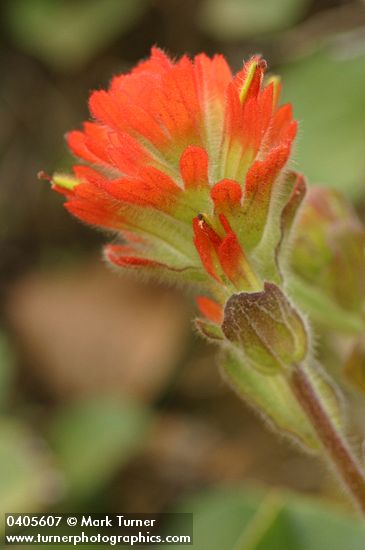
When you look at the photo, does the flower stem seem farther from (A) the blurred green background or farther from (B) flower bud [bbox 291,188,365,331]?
(A) the blurred green background

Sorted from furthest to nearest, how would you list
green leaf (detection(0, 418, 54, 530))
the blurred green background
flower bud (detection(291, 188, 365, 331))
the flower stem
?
the blurred green background
green leaf (detection(0, 418, 54, 530))
flower bud (detection(291, 188, 365, 331))
the flower stem

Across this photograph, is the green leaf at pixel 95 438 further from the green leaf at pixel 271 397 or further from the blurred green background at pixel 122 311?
the green leaf at pixel 271 397

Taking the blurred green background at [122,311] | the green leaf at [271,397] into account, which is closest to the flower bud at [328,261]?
the green leaf at [271,397]

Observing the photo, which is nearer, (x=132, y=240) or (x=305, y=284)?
(x=132, y=240)

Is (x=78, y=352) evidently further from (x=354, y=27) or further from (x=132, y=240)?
(x=132, y=240)

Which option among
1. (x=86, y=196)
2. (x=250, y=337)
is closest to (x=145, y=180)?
(x=86, y=196)

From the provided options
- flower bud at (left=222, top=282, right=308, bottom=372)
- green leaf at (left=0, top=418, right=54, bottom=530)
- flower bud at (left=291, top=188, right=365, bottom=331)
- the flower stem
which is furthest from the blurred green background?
flower bud at (left=222, top=282, right=308, bottom=372)
